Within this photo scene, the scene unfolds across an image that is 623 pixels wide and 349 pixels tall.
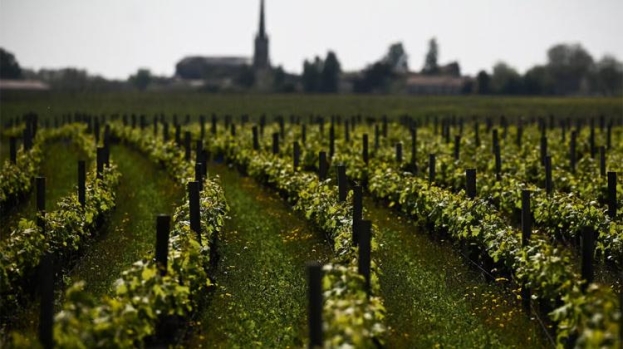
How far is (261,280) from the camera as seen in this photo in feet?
45.1

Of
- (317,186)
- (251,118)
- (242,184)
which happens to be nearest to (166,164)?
(242,184)

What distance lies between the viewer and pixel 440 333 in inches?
434

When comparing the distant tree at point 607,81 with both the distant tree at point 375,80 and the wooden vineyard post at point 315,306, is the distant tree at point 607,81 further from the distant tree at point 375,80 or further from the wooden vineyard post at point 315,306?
the wooden vineyard post at point 315,306

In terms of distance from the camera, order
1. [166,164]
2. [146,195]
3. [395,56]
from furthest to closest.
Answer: [395,56], [166,164], [146,195]

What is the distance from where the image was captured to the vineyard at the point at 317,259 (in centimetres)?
884

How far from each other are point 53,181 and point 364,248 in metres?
18.2

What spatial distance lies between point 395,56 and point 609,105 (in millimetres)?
107878

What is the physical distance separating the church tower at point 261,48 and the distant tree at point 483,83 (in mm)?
63549

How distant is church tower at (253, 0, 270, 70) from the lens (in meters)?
161

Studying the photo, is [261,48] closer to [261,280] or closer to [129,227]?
[129,227]

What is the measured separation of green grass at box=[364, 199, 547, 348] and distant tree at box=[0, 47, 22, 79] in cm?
11773

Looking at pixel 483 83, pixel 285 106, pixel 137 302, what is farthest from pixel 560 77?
pixel 137 302

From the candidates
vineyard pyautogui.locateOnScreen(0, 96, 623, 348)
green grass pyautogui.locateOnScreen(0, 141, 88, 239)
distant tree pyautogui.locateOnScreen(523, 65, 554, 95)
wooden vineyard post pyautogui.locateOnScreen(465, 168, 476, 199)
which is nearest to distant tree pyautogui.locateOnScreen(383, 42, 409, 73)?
distant tree pyautogui.locateOnScreen(523, 65, 554, 95)

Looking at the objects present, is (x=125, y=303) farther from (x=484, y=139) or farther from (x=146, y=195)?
(x=484, y=139)
